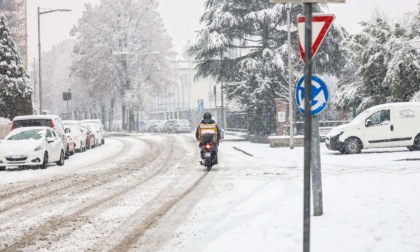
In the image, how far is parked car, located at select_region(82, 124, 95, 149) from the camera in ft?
108

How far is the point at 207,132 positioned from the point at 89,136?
17317 mm

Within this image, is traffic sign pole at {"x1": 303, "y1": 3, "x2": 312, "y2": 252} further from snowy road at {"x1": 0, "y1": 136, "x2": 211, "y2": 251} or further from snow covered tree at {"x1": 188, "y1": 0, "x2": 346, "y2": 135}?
snow covered tree at {"x1": 188, "y1": 0, "x2": 346, "y2": 135}

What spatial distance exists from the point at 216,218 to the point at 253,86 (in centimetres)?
2647

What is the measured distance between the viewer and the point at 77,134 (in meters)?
30.0

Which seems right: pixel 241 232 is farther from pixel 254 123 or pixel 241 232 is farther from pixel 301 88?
pixel 254 123

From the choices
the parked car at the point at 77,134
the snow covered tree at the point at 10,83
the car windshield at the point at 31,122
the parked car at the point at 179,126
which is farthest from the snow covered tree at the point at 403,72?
the parked car at the point at 179,126

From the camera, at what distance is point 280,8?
3400 centimetres

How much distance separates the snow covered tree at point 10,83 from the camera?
3844 centimetres

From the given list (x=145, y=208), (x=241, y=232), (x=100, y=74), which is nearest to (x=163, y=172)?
(x=145, y=208)

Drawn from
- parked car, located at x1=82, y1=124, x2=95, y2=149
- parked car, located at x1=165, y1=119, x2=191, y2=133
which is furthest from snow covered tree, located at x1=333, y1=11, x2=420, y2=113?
parked car, located at x1=165, y1=119, x2=191, y2=133

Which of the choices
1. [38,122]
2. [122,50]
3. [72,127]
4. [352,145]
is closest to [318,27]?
[352,145]

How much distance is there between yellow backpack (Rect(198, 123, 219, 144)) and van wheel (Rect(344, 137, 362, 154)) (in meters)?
6.78

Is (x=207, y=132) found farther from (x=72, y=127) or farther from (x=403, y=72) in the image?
(x=72, y=127)

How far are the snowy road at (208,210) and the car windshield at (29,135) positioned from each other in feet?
8.49
